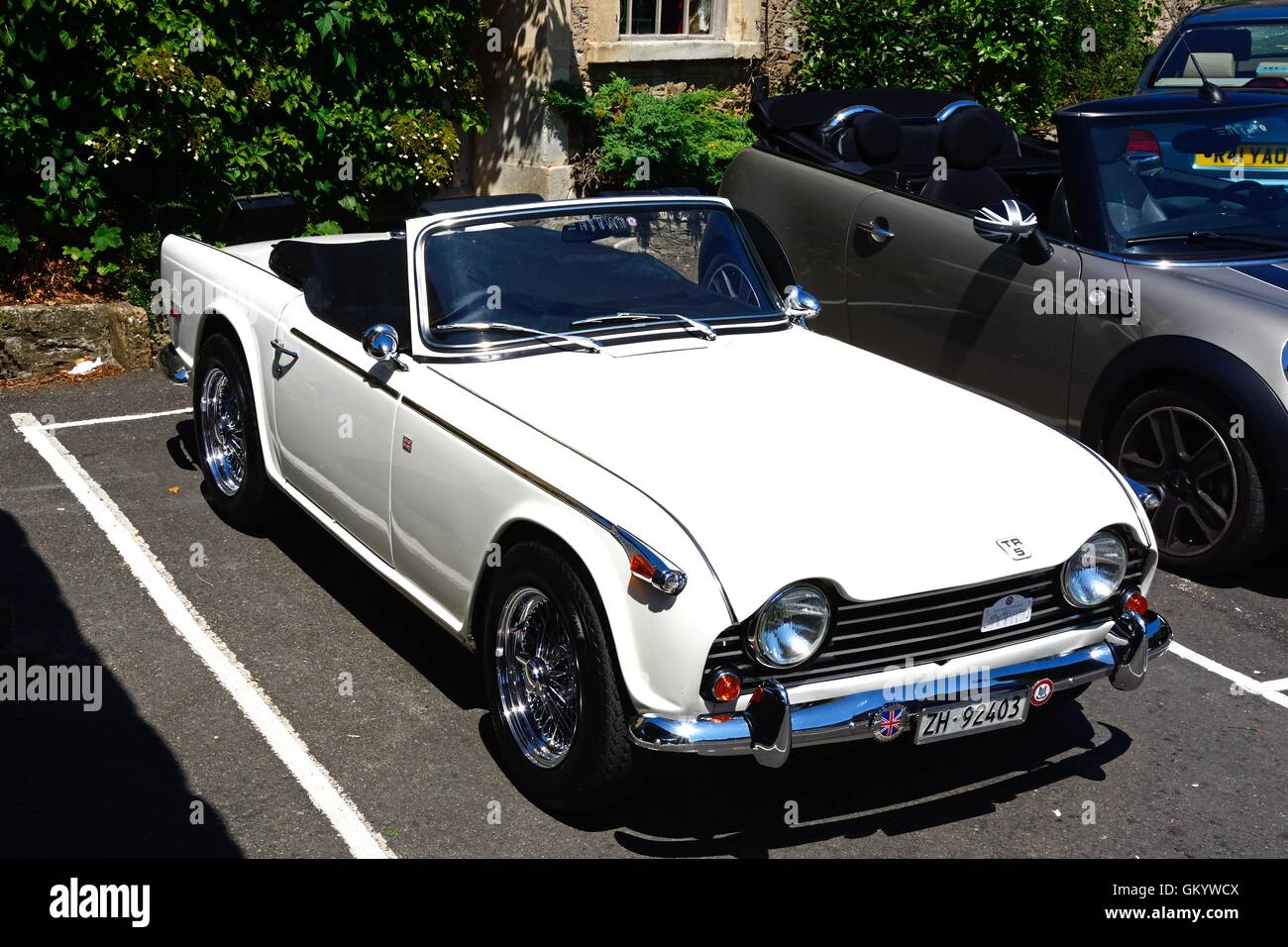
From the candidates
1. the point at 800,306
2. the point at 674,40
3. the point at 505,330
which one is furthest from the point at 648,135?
the point at 505,330

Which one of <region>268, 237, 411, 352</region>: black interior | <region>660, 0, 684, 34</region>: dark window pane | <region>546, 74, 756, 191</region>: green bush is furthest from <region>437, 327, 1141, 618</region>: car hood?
<region>660, 0, 684, 34</region>: dark window pane

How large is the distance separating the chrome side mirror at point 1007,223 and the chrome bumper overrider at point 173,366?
3.86m

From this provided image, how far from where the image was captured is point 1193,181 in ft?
22.6

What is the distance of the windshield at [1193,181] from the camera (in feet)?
21.9

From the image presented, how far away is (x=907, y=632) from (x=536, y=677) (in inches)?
45.2

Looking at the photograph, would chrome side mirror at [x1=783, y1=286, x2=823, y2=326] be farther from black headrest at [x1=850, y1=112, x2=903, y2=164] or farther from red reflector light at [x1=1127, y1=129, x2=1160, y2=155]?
black headrest at [x1=850, y1=112, x2=903, y2=164]

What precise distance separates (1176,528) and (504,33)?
7.34 m

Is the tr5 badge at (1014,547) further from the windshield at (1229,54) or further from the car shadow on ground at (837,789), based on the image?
the windshield at (1229,54)

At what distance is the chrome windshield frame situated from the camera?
5117mm

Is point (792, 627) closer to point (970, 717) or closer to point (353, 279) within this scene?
point (970, 717)

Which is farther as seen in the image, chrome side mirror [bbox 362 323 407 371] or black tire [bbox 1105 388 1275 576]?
black tire [bbox 1105 388 1275 576]

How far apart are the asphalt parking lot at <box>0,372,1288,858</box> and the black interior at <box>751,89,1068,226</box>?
2785 millimetres
